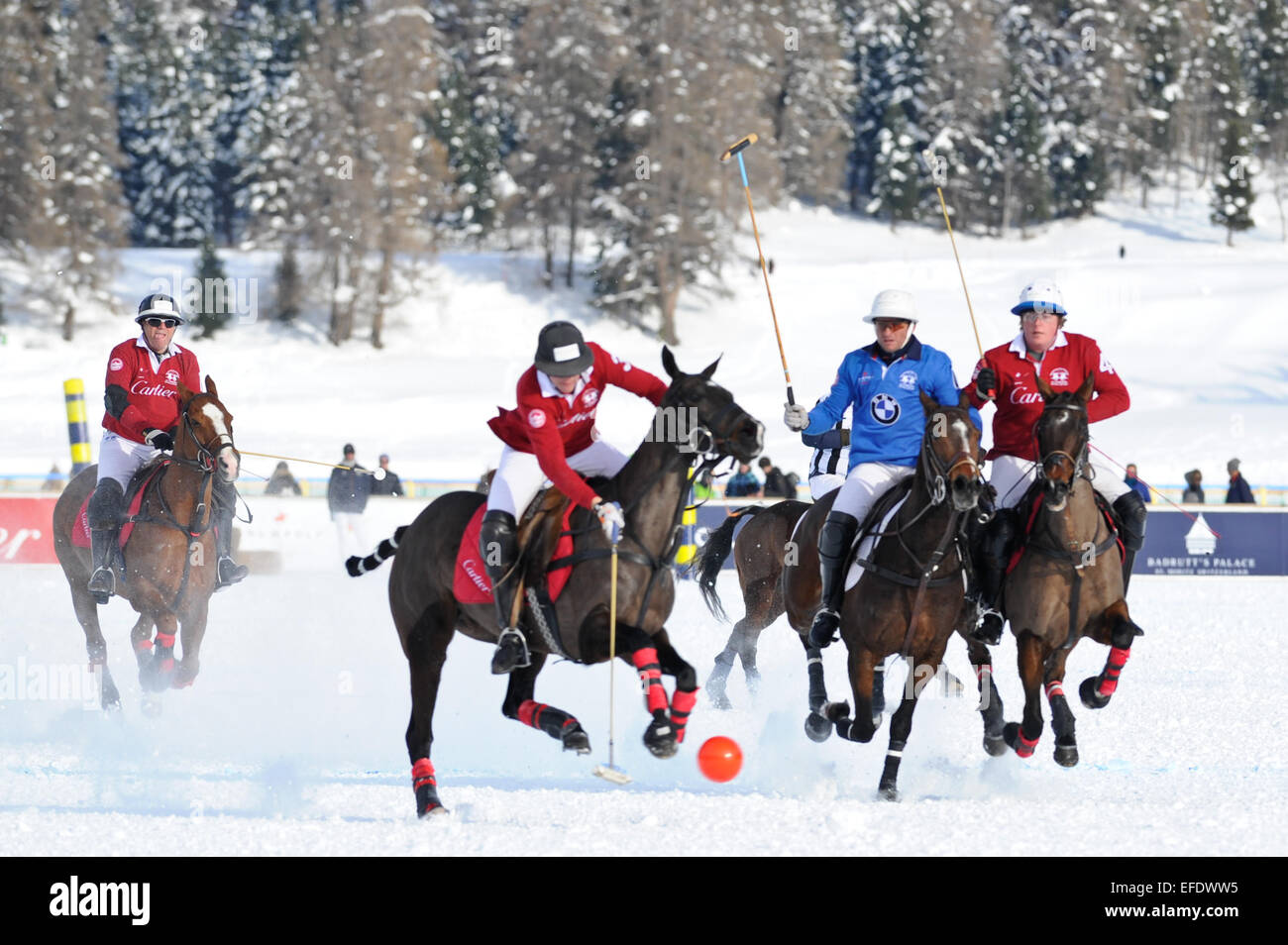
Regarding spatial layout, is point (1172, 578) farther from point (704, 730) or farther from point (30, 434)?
point (30, 434)

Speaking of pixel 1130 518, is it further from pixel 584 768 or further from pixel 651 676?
pixel 584 768

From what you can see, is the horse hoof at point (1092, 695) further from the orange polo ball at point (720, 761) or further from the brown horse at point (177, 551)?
the brown horse at point (177, 551)

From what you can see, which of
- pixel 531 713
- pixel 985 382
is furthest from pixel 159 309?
pixel 985 382

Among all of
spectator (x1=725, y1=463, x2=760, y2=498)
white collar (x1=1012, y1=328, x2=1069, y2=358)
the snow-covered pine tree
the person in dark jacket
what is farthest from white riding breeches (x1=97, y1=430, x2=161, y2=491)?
the snow-covered pine tree

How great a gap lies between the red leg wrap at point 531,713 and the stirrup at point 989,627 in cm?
246

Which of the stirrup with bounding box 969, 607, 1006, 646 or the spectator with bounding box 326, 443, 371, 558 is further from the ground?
the stirrup with bounding box 969, 607, 1006, 646

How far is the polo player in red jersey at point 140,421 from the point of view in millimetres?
10406

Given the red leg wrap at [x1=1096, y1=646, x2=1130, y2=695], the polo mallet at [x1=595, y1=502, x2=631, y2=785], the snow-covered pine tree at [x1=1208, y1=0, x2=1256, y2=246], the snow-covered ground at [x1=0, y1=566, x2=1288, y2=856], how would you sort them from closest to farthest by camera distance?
the snow-covered ground at [x1=0, y1=566, x2=1288, y2=856], the polo mallet at [x1=595, y1=502, x2=631, y2=785], the red leg wrap at [x1=1096, y1=646, x2=1130, y2=695], the snow-covered pine tree at [x1=1208, y1=0, x2=1256, y2=246]

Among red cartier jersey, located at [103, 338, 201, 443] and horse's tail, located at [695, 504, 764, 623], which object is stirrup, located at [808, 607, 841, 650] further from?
red cartier jersey, located at [103, 338, 201, 443]

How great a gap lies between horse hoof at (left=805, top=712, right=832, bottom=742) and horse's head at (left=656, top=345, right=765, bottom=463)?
2042 millimetres

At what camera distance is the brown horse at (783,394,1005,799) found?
745 cm

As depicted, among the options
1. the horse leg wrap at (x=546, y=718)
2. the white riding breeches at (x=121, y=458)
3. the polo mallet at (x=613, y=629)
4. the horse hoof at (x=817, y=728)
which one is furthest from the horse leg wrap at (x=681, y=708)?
the white riding breeches at (x=121, y=458)

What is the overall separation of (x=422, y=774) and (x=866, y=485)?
109 inches

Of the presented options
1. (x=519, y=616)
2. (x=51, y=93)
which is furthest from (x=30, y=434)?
(x=519, y=616)
